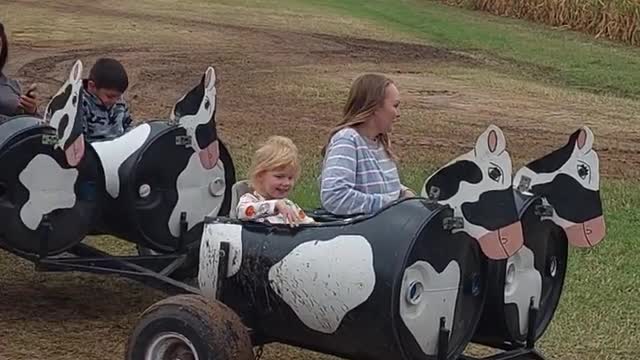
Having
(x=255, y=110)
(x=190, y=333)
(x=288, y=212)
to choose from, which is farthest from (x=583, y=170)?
(x=255, y=110)

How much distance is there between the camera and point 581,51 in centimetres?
2128

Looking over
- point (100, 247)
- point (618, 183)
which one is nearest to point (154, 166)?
point (100, 247)

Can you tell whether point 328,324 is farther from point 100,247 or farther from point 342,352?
point 100,247

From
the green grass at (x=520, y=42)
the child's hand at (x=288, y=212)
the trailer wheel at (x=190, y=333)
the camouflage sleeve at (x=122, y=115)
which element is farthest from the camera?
the green grass at (x=520, y=42)

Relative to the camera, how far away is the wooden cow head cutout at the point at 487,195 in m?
4.28

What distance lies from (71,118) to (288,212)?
4.02 ft

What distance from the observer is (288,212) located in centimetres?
477

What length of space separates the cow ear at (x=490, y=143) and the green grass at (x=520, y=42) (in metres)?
12.6

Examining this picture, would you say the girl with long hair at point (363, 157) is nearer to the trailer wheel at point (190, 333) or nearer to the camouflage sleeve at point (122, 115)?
the trailer wheel at point (190, 333)

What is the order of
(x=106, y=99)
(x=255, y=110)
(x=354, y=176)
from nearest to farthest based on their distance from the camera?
(x=354, y=176)
(x=106, y=99)
(x=255, y=110)

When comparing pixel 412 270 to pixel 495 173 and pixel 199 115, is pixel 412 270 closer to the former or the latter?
pixel 495 173

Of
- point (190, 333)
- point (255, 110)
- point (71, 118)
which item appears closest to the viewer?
point (190, 333)

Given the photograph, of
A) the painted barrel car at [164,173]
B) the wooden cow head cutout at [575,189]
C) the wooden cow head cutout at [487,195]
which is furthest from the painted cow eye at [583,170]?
the painted barrel car at [164,173]

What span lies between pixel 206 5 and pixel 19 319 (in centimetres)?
2107
